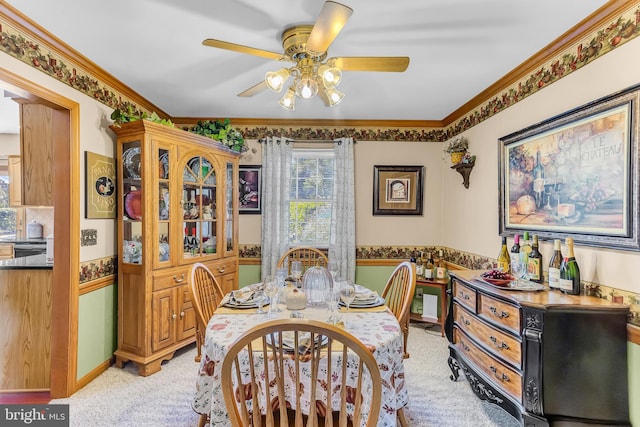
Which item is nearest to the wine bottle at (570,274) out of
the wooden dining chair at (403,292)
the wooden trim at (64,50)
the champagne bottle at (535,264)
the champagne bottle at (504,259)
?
the champagne bottle at (535,264)

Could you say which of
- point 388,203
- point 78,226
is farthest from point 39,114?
point 388,203

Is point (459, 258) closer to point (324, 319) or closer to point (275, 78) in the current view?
point (324, 319)

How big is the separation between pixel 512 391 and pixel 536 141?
5.51ft

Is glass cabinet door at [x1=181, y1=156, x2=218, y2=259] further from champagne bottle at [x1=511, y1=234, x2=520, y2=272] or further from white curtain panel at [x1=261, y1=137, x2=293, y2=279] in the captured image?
champagne bottle at [x1=511, y1=234, x2=520, y2=272]

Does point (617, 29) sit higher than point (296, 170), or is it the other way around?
point (617, 29)

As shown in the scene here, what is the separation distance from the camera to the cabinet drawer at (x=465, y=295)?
2.19m

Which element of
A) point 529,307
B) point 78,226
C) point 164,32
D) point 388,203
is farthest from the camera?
point 388,203

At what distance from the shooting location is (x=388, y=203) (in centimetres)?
396

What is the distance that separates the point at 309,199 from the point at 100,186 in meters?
2.17

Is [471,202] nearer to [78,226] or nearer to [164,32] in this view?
[164,32]

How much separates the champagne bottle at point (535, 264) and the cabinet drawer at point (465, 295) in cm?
40

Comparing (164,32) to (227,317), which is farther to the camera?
(164,32)

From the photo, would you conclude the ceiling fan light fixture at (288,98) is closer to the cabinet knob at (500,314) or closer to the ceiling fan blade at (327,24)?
the ceiling fan blade at (327,24)

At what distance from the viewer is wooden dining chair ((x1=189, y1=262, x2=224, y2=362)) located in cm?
195
